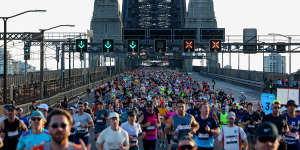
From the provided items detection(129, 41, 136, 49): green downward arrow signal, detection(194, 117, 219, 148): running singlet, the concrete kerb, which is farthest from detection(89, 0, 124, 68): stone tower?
detection(194, 117, 219, 148): running singlet

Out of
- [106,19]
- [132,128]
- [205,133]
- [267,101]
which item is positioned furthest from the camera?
[106,19]

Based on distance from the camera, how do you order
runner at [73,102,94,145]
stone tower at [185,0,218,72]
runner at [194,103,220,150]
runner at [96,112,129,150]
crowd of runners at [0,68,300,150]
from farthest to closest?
stone tower at [185,0,218,72]
runner at [73,102,94,145]
runner at [194,103,220,150]
runner at [96,112,129,150]
crowd of runners at [0,68,300,150]

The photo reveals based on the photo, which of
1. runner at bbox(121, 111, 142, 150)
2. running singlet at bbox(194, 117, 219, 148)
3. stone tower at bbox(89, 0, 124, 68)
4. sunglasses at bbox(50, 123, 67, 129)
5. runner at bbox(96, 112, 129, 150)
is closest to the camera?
sunglasses at bbox(50, 123, 67, 129)

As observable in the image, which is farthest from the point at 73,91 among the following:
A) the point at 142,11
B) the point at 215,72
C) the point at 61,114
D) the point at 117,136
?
the point at 142,11

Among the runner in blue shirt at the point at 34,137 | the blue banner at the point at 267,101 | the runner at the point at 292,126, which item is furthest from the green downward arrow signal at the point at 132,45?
the runner in blue shirt at the point at 34,137

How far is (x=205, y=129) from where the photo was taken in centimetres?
861

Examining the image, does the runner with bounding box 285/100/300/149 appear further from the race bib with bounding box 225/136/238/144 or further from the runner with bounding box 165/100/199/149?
the runner with bounding box 165/100/199/149

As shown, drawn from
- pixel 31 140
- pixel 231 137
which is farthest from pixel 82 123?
pixel 31 140

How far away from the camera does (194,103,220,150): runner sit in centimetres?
866

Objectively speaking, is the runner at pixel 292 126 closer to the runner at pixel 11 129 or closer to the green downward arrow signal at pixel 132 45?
the runner at pixel 11 129

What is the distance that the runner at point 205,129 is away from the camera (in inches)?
341

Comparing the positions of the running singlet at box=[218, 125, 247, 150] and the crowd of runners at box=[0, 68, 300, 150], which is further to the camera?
the running singlet at box=[218, 125, 247, 150]

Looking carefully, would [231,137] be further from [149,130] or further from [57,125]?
[57,125]

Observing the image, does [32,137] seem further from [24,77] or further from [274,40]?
[274,40]
